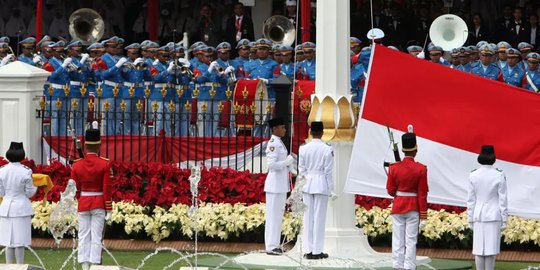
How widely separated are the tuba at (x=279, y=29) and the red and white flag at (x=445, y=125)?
9.41 metres

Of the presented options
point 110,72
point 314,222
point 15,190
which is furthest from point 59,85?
point 314,222

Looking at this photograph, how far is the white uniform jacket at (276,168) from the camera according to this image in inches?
842

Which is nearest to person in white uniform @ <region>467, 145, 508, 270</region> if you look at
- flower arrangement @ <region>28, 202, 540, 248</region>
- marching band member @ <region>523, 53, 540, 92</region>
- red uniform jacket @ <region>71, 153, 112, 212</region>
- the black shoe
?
flower arrangement @ <region>28, 202, 540, 248</region>

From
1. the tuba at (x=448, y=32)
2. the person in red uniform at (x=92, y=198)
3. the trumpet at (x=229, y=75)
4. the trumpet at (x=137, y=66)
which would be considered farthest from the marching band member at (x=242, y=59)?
the person in red uniform at (x=92, y=198)

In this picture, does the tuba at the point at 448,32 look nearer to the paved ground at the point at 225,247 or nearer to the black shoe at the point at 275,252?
the paved ground at the point at 225,247

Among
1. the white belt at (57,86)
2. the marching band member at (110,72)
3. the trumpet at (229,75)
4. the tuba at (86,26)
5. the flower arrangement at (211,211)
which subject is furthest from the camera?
the tuba at (86,26)

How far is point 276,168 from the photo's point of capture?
21.4m

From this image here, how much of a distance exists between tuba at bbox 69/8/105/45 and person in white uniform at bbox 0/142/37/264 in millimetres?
11937

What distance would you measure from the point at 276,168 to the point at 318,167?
74 centimetres

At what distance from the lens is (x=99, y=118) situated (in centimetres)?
2477

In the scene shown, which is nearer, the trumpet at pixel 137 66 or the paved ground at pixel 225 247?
the paved ground at pixel 225 247

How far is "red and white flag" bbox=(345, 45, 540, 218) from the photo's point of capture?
67.8 feet

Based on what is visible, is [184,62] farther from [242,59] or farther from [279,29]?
[279,29]

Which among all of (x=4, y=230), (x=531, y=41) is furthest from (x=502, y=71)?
(x=4, y=230)
